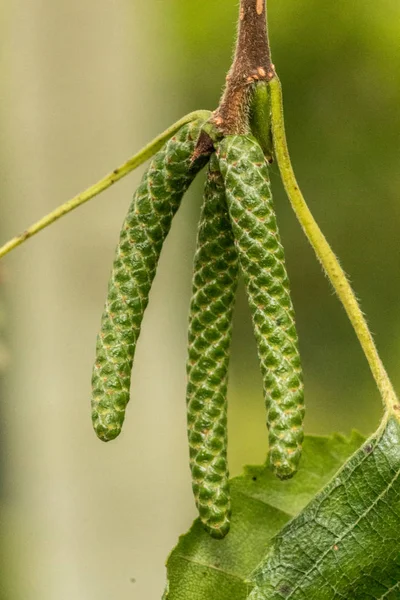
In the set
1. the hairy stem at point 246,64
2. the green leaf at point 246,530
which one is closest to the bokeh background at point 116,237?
the green leaf at point 246,530

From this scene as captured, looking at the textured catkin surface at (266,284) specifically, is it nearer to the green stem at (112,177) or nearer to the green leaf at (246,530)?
the green stem at (112,177)

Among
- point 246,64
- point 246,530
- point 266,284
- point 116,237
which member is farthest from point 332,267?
point 116,237

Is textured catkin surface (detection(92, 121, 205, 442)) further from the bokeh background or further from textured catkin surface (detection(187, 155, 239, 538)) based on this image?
the bokeh background

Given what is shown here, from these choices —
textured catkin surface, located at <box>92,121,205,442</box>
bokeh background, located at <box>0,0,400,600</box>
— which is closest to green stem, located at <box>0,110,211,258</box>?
textured catkin surface, located at <box>92,121,205,442</box>

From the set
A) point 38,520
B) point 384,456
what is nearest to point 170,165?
point 384,456

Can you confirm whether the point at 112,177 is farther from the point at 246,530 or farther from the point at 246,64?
the point at 246,530
